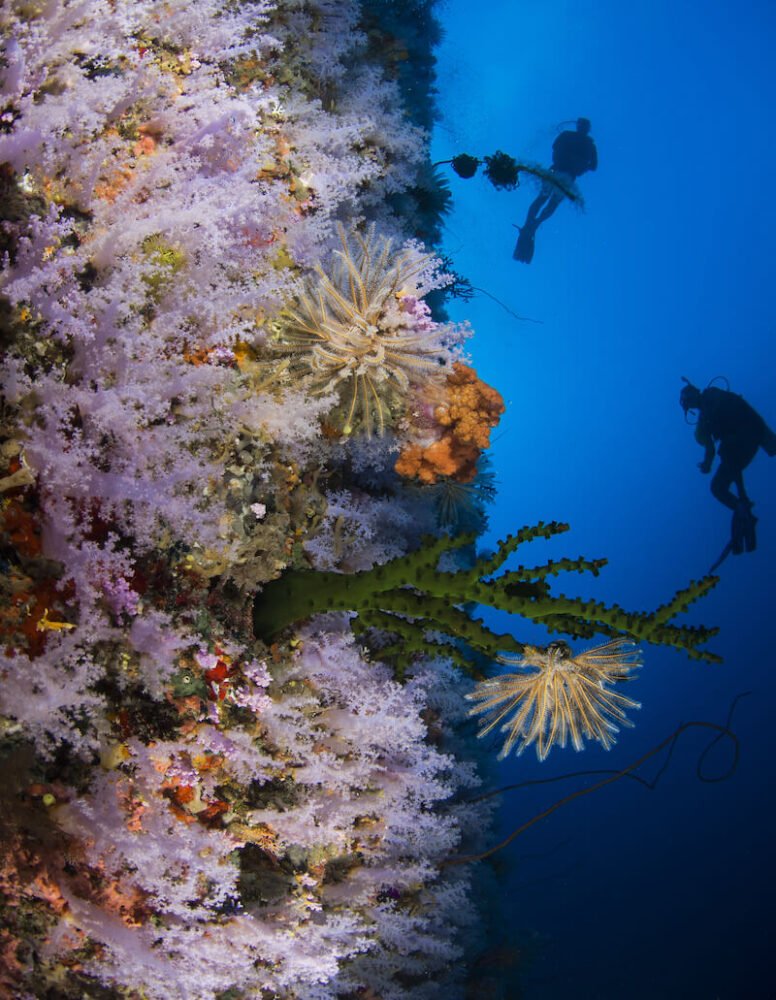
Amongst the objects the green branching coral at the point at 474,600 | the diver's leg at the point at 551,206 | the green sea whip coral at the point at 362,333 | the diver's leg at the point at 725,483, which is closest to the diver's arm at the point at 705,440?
the diver's leg at the point at 725,483

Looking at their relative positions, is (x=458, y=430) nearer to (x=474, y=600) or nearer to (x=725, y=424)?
(x=474, y=600)

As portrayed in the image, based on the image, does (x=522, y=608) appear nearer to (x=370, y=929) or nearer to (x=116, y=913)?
(x=116, y=913)

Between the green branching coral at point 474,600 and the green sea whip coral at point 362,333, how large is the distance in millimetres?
1208

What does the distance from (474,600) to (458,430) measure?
66.7 inches

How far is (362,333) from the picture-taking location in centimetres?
335

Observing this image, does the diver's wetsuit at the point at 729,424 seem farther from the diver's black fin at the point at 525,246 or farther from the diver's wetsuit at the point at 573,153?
the diver's wetsuit at the point at 573,153

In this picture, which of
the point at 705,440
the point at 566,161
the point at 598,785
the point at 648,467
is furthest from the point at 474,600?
the point at 648,467

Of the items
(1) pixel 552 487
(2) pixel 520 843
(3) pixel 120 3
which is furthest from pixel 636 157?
(3) pixel 120 3

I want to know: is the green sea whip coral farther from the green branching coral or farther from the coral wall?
the green branching coral

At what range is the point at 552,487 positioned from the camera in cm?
6881

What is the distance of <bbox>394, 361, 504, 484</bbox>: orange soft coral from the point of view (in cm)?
372

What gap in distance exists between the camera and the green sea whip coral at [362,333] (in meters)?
3.30

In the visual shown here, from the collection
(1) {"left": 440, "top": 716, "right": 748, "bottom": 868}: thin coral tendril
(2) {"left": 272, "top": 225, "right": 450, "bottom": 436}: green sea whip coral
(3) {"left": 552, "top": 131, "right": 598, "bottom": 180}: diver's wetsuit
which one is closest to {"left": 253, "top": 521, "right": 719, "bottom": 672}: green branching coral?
(1) {"left": 440, "top": 716, "right": 748, "bottom": 868}: thin coral tendril

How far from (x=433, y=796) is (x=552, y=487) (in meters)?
68.2
